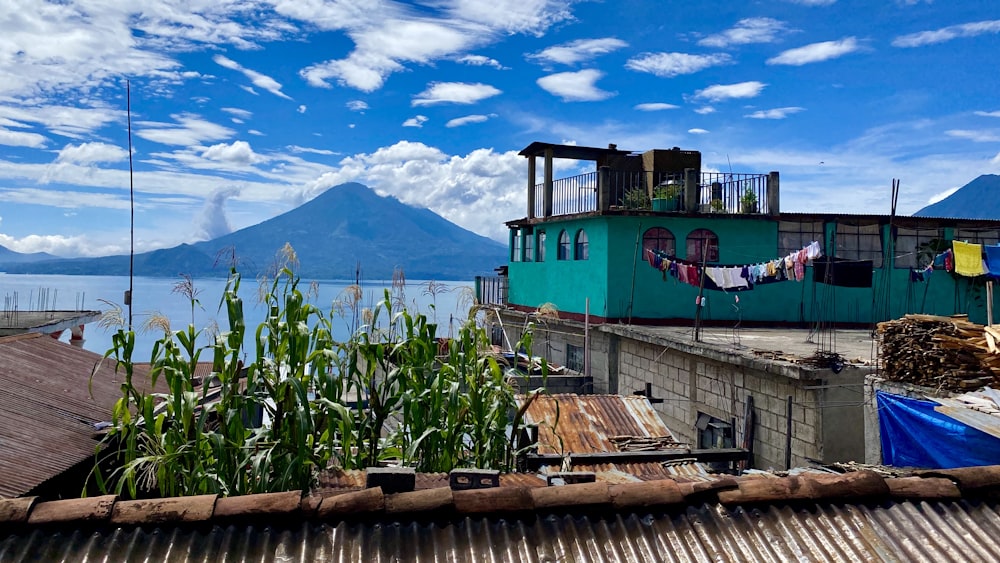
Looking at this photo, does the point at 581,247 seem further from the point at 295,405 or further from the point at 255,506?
the point at 255,506

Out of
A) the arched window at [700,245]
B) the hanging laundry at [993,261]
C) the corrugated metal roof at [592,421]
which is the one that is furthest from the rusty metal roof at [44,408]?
the arched window at [700,245]

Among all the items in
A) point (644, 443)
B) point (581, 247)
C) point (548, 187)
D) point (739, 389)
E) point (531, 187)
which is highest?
point (531, 187)

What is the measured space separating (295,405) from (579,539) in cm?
229

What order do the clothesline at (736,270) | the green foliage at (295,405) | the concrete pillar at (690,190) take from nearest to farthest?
1. the green foliage at (295,405)
2. the clothesline at (736,270)
3. the concrete pillar at (690,190)

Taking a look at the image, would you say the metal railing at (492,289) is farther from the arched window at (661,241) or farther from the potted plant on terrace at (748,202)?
the potted plant on terrace at (748,202)

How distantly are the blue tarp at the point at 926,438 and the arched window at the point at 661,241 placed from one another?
35.8 ft

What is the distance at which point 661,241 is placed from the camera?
19.5 meters

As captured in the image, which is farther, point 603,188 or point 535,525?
point 603,188

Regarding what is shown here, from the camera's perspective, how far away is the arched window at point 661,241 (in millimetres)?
19438

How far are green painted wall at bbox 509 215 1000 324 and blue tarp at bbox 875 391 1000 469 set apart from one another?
10.6 metres

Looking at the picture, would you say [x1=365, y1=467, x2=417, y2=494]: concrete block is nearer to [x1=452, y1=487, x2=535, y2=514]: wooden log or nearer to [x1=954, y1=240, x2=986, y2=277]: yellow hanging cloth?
[x1=452, y1=487, x2=535, y2=514]: wooden log

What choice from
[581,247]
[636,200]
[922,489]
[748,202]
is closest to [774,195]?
[748,202]

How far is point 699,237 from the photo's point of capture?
19703 millimetres

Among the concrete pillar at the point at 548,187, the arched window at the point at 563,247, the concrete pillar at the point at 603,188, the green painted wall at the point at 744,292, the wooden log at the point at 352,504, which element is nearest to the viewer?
the wooden log at the point at 352,504
